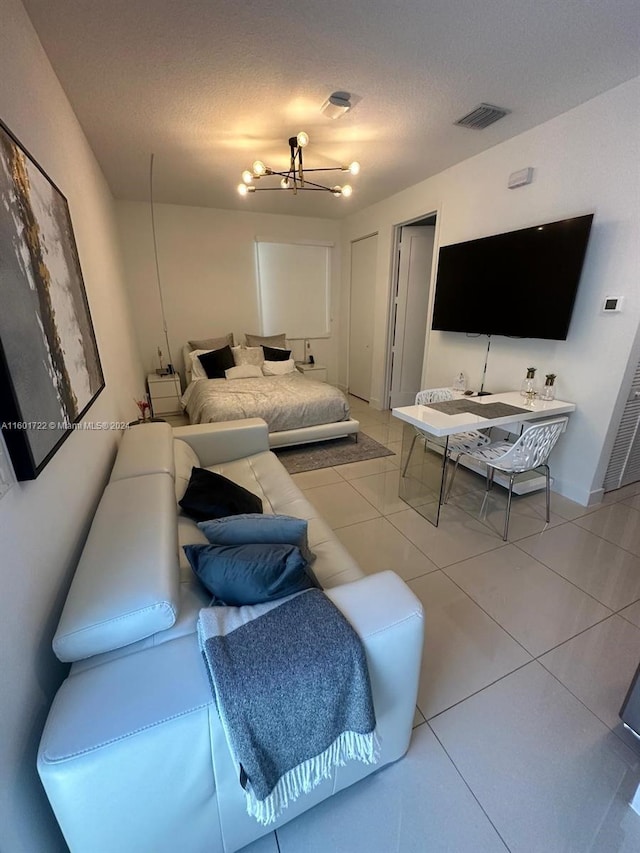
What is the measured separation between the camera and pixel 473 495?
107 inches

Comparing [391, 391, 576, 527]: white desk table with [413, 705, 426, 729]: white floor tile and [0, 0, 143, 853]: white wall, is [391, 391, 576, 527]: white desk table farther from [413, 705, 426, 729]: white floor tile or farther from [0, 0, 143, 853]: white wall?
[0, 0, 143, 853]: white wall

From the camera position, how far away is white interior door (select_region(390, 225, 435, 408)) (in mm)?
4184

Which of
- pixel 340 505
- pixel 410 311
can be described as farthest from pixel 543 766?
pixel 410 311

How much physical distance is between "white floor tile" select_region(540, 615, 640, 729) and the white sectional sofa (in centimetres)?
77

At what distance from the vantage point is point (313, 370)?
525 cm

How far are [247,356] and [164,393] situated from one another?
116 centimetres

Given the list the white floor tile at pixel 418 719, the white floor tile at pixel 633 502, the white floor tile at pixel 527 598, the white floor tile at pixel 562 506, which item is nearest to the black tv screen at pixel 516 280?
the white floor tile at pixel 562 506

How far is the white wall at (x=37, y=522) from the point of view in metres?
0.73

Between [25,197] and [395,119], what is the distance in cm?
239

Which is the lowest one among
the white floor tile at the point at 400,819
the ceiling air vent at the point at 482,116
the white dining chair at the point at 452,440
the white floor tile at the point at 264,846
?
the white floor tile at the point at 264,846

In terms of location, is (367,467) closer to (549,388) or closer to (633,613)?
(549,388)

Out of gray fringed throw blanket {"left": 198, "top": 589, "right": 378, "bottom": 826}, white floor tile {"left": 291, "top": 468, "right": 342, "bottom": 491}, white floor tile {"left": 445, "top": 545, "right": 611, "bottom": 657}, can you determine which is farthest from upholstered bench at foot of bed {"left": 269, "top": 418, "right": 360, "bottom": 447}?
gray fringed throw blanket {"left": 198, "top": 589, "right": 378, "bottom": 826}

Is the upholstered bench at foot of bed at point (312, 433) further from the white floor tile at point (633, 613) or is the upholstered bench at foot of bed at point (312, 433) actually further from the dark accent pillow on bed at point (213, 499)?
the white floor tile at point (633, 613)

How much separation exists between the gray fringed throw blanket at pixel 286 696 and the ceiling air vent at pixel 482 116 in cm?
305
